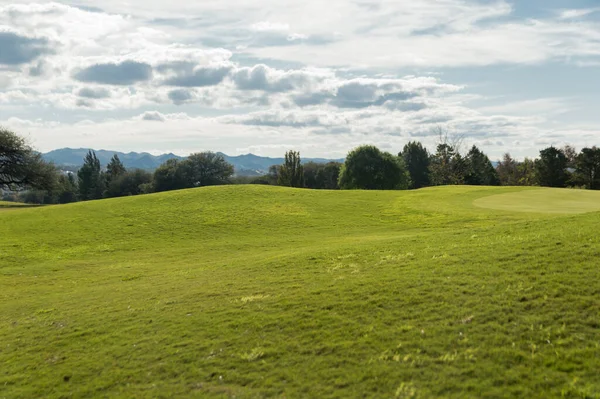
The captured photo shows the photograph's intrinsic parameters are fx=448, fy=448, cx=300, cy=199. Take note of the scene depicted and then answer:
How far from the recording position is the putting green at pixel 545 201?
34.9 metres

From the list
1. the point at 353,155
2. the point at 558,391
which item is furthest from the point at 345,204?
the point at 353,155

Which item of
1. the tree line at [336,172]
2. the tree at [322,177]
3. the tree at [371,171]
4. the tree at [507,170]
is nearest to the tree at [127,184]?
the tree line at [336,172]

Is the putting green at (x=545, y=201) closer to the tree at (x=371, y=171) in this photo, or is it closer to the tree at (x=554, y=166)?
the tree at (x=371, y=171)

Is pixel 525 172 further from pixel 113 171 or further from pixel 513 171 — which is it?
pixel 113 171

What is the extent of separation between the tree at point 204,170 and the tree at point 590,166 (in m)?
95.3

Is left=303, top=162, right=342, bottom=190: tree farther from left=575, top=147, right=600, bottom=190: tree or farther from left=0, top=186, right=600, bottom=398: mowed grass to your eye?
left=0, top=186, right=600, bottom=398: mowed grass

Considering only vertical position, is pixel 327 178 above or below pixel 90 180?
below

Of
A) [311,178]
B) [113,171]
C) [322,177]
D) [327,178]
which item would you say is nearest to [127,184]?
[113,171]

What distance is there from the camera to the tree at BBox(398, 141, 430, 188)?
469 feet

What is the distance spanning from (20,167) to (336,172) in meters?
95.6

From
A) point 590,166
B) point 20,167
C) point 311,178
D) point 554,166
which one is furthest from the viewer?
point 311,178

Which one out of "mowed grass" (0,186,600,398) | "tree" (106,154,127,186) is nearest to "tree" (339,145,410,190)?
"mowed grass" (0,186,600,398)

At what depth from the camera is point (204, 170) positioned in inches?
5561

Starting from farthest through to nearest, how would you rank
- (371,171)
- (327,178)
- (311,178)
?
(311,178)
(327,178)
(371,171)
